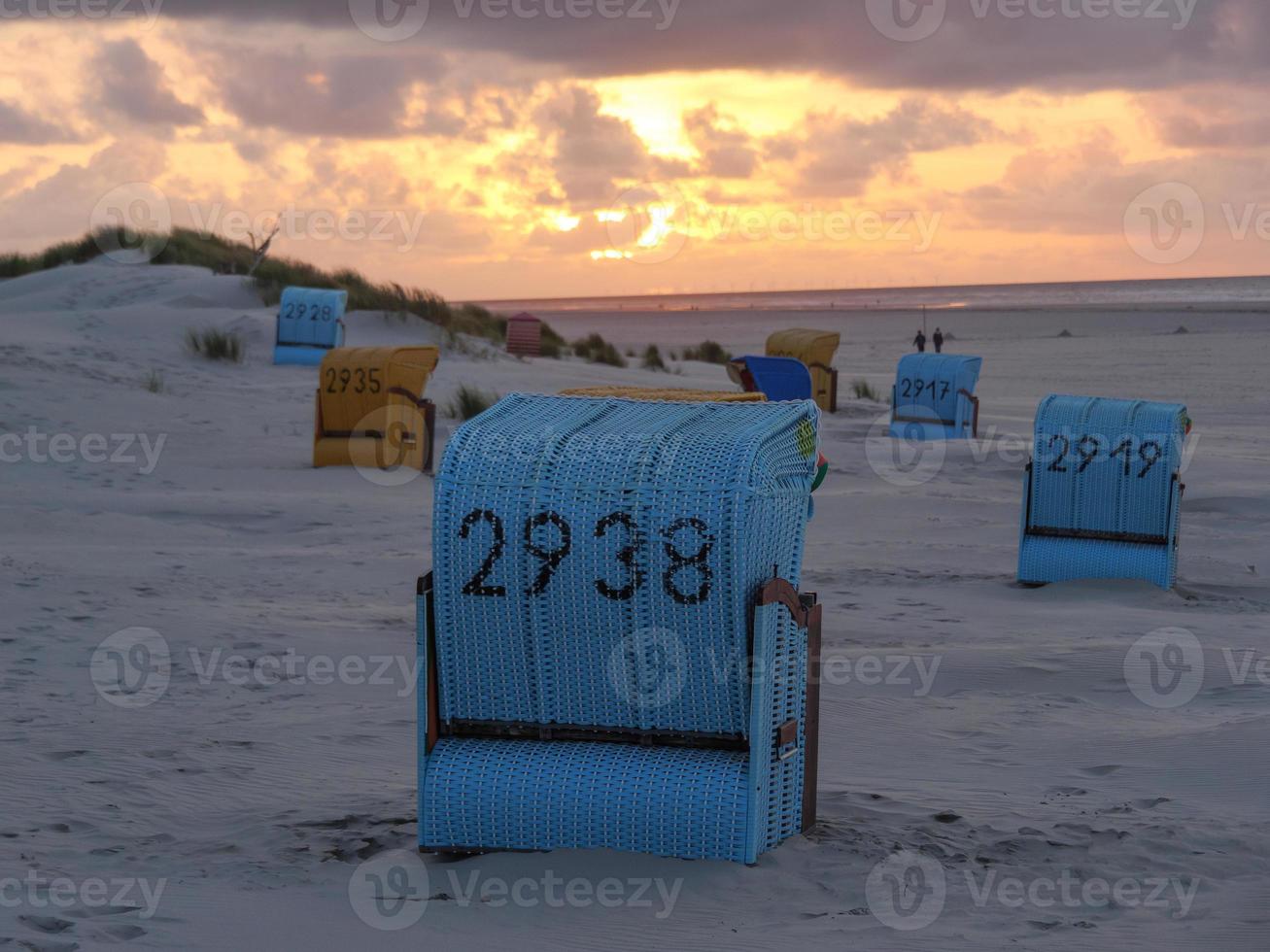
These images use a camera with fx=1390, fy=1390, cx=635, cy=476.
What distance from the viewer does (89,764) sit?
5172mm

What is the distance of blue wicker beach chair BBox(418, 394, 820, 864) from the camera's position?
4.08m

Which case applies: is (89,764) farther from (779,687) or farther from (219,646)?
(779,687)

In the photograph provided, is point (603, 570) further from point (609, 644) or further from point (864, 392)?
point (864, 392)

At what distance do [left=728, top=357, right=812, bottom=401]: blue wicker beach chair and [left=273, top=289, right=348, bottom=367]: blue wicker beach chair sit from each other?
8479 mm

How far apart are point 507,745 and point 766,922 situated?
3.30ft

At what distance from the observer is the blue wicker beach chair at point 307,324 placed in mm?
23359

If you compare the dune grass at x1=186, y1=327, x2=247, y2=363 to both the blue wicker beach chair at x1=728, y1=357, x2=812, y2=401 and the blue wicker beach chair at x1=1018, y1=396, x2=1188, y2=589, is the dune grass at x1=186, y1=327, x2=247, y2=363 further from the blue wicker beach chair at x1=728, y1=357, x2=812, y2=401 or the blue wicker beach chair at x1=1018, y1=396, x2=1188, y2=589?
the blue wicker beach chair at x1=1018, y1=396, x2=1188, y2=589

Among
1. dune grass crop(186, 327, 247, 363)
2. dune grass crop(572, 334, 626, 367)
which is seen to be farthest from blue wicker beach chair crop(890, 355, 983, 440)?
dune grass crop(572, 334, 626, 367)

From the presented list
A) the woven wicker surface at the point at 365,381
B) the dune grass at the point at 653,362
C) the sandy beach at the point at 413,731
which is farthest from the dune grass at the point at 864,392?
the woven wicker surface at the point at 365,381

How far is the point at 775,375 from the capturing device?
17938mm

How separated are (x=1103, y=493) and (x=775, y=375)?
8839 millimetres

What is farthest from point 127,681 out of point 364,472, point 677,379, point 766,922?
point 677,379

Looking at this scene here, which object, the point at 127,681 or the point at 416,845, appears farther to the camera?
the point at 127,681

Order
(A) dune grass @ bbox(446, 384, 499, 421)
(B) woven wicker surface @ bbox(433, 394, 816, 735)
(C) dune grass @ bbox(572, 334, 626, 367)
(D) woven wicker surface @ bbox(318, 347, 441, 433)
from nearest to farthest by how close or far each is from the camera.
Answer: (B) woven wicker surface @ bbox(433, 394, 816, 735), (D) woven wicker surface @ bbox(318, 347, 441, 433), (A) dune grass @ bbox(446, 384, 499, 421), (C) dune grass @ bbox(572, 334, 626, 367)
